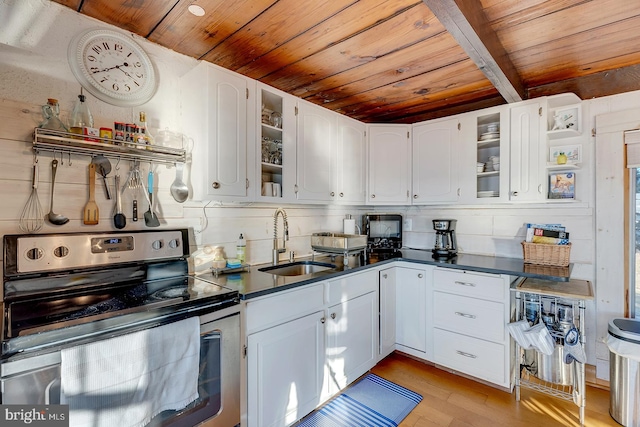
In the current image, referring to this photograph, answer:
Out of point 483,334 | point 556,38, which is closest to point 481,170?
point 556,38

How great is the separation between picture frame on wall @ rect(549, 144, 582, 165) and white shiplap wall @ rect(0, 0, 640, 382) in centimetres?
6

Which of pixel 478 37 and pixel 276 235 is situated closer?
pixel 478 37

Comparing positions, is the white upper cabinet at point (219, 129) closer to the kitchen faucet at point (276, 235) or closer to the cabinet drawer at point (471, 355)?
the kitchen faucet at point (276, 235)

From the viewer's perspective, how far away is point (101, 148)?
1472 mm

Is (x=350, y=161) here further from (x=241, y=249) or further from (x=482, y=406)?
(x=482, y=406)

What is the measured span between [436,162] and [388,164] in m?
0.42

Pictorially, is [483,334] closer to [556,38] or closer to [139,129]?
[556,38]

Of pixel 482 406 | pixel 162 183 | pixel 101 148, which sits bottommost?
pixel 482 406

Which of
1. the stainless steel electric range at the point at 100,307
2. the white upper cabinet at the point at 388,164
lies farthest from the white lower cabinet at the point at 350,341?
the white upper cabinet at the point at 388,164

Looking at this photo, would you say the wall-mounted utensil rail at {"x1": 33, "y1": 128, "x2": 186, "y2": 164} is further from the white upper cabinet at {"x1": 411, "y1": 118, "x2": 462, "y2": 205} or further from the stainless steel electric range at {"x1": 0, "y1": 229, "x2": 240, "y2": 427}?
the white upper cabinet at {"x1": 411, "y1": 118, "x2": 462, "y2": 205}

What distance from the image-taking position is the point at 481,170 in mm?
2523

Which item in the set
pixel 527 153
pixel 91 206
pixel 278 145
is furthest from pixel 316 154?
pixel 527 153

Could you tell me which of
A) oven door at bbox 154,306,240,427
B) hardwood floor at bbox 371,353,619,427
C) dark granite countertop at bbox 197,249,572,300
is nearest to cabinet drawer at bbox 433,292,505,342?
dark granite countertop at bbox 197,249,572,300

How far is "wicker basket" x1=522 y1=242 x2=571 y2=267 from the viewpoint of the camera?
215 centimetres
